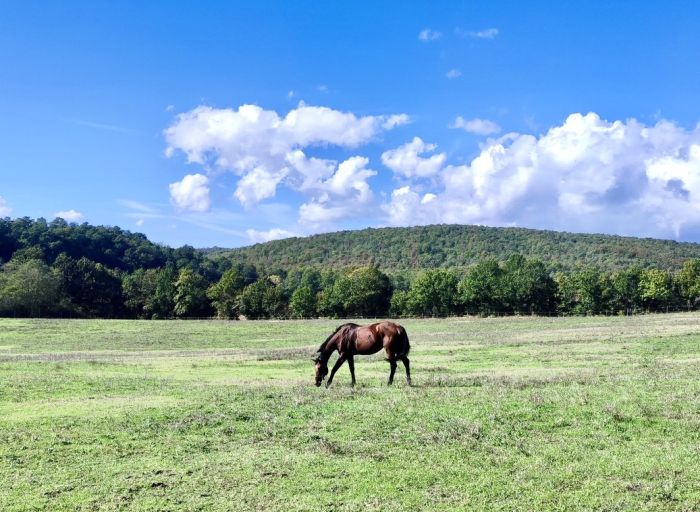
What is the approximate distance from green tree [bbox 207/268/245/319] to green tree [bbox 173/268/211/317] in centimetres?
210

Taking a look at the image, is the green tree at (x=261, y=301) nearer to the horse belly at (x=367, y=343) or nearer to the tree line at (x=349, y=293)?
the tree line at (x=349, y=293)

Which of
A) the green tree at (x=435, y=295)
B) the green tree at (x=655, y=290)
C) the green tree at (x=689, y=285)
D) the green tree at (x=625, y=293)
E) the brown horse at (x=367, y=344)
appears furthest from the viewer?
the green tree at (x=435, y=295)

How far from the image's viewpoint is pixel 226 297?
127438mm

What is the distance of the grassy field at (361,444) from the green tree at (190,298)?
Result: 105139 millimetres

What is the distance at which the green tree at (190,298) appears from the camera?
126 meters

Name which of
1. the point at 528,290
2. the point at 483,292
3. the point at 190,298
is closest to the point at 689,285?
the point at 528,290

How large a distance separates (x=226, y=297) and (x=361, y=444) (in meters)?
119

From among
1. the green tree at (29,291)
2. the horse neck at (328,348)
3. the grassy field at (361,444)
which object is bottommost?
the grassy field at (361,444)

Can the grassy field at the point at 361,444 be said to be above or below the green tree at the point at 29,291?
below

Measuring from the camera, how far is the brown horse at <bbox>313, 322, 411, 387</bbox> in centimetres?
2019

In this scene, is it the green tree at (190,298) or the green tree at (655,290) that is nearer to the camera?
the green tree at (655,290)

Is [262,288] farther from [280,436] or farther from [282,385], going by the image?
[280,436]

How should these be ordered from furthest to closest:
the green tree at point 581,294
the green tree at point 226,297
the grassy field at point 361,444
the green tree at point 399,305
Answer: the green tree at point 226,297, the green tree at point 399,305, the green tree at point 581,294, the grassy field at point 361,444

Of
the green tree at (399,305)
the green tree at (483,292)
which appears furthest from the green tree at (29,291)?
the green tree at (483,292)
